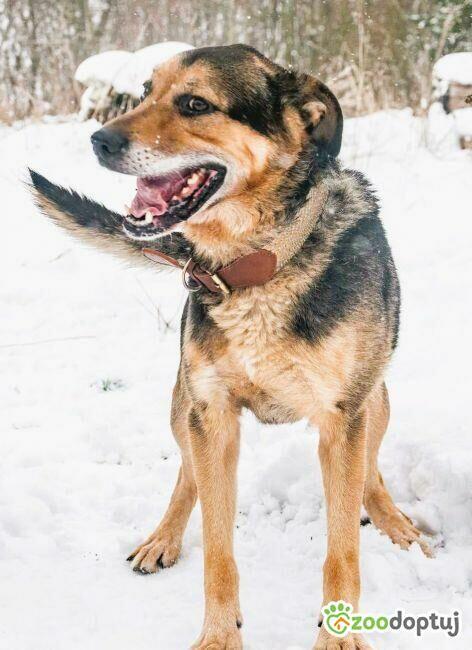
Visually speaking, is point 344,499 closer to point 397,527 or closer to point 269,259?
point 397,527

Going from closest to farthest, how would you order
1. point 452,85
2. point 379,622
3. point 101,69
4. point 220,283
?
point 379,622
point 220,283
point 452,85
point 101,69

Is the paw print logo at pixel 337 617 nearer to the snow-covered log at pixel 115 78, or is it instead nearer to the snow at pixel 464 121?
the snow-covered log at pixel 115 78

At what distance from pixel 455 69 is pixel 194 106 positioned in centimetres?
736

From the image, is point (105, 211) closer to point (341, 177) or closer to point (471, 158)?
point (341, 177)

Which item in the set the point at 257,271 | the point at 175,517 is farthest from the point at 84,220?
the point at 175,517

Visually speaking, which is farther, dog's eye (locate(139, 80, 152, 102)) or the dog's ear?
dog's eye (locate(139, 80, 152, 102))

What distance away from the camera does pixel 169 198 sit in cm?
253

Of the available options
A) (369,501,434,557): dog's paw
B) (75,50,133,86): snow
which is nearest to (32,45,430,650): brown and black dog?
(369,501,434,557): dog's paw

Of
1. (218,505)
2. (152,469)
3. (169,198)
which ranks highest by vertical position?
(169,198)

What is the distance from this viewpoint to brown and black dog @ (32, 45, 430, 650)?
2441mm


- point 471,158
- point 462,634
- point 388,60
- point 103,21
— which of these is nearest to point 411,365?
point 462,634

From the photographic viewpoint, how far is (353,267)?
2.59 m

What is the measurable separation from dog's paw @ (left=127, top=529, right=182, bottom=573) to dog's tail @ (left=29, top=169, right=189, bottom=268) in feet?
3.71

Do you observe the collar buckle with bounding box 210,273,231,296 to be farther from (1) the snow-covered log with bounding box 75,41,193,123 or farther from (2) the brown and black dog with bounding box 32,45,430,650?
(1) the snow-covered log with bounding box 75,41,193,123
